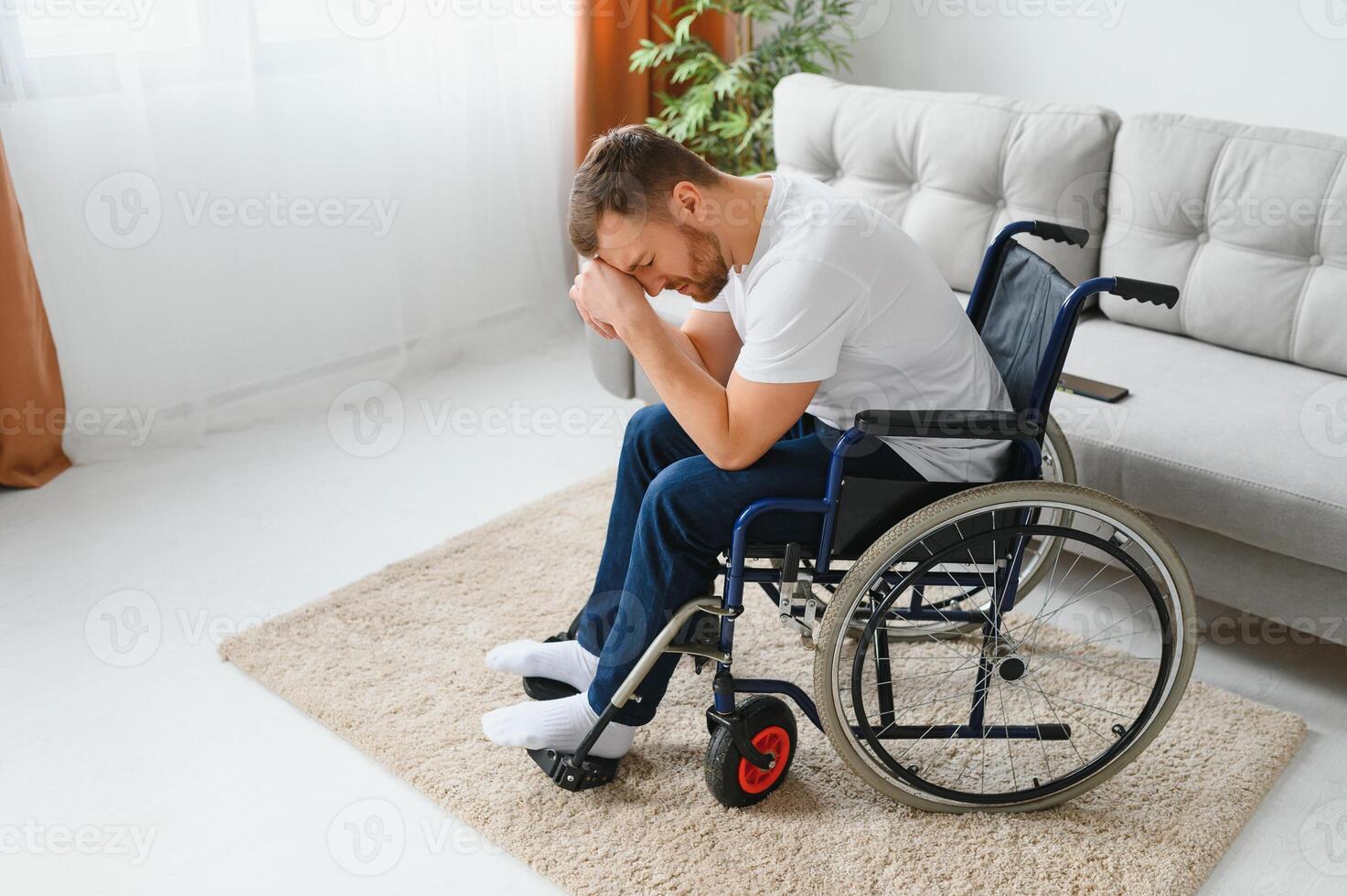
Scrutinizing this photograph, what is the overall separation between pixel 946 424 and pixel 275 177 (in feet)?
6.67

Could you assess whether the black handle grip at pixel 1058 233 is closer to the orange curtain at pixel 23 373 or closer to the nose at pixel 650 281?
the nose at pixel 650 281

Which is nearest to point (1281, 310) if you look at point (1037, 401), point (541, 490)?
point (1037, 401)

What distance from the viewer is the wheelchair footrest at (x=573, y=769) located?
5.38ft

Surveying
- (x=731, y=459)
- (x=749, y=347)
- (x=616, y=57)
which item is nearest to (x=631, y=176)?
(x=749, y=347)

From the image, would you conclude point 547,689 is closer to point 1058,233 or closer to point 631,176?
point 631,176

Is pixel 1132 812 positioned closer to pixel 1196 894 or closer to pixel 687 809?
pixel 1196 894

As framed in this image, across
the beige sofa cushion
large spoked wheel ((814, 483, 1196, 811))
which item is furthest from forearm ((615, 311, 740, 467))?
the beige sofa cushion

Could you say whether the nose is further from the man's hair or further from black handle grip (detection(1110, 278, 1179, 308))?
black handle grip (detection(1110, 278, 1179, 308))

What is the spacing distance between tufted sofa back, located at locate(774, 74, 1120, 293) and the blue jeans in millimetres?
1004

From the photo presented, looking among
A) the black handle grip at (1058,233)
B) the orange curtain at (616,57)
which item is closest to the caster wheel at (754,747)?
the black handle grip at (1058,233)

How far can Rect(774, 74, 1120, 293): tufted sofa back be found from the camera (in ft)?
7.75

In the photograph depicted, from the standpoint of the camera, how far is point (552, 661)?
1.79m

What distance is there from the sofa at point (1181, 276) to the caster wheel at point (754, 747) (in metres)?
0.72

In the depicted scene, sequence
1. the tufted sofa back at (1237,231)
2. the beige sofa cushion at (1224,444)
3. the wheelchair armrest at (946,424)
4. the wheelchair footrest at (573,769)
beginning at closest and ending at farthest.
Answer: the wheelchair armrest at (946,424) → the wheelchair footrest at (573,769) → the beige sofa cushion at (1224,444) → the tufted sofa back at (1237,231)
